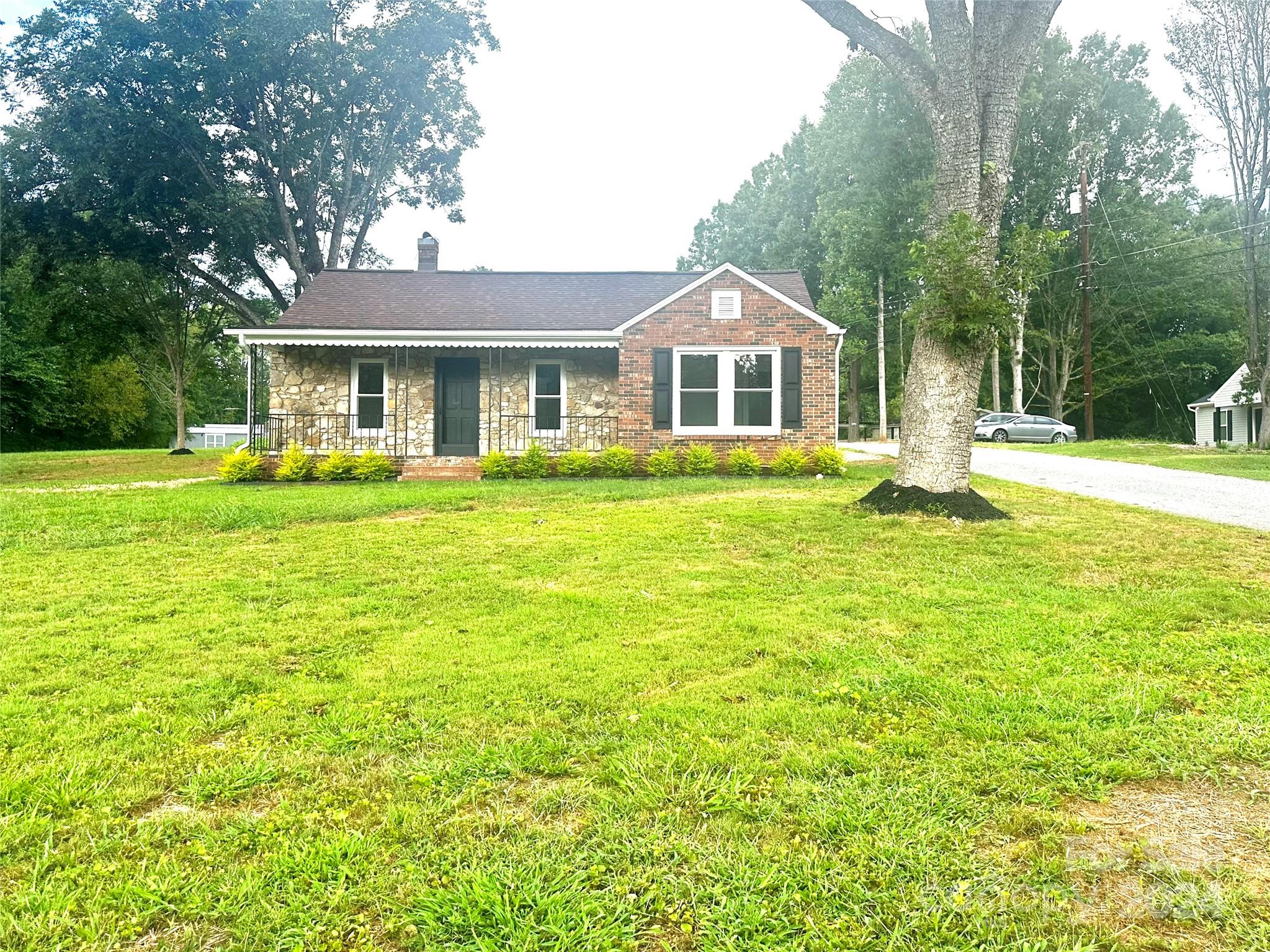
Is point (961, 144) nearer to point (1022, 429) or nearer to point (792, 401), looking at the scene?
point (792, 401)

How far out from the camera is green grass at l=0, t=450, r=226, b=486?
13984 millimetres

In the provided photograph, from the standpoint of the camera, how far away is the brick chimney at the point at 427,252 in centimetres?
1811

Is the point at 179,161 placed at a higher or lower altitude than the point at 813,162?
lower

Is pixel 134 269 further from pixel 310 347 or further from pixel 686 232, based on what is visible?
pixel 686 232

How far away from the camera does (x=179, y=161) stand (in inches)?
769

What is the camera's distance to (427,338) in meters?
14.1

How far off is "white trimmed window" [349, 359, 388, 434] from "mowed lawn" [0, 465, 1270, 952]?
9.31 m

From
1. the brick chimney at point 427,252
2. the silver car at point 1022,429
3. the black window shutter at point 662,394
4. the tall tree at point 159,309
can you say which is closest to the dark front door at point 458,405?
the black window shutter at point 662,394

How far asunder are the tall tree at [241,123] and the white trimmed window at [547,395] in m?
10.1

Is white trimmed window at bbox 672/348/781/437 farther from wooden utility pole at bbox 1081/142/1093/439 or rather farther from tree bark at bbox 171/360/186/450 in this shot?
tree bark at bbox 171/360/186/450

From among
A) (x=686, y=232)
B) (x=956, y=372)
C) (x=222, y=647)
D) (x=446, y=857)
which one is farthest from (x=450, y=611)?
(x=686, y=232)

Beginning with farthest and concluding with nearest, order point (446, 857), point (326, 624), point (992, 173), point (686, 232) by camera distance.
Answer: point (686, 232) < point (992, 173) < point (326, 624) < point (446, 857)

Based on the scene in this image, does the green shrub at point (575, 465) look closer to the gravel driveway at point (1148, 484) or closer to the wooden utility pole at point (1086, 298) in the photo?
the gravel driveway at point (1148, 484)

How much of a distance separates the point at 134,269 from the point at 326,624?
2077 cm
